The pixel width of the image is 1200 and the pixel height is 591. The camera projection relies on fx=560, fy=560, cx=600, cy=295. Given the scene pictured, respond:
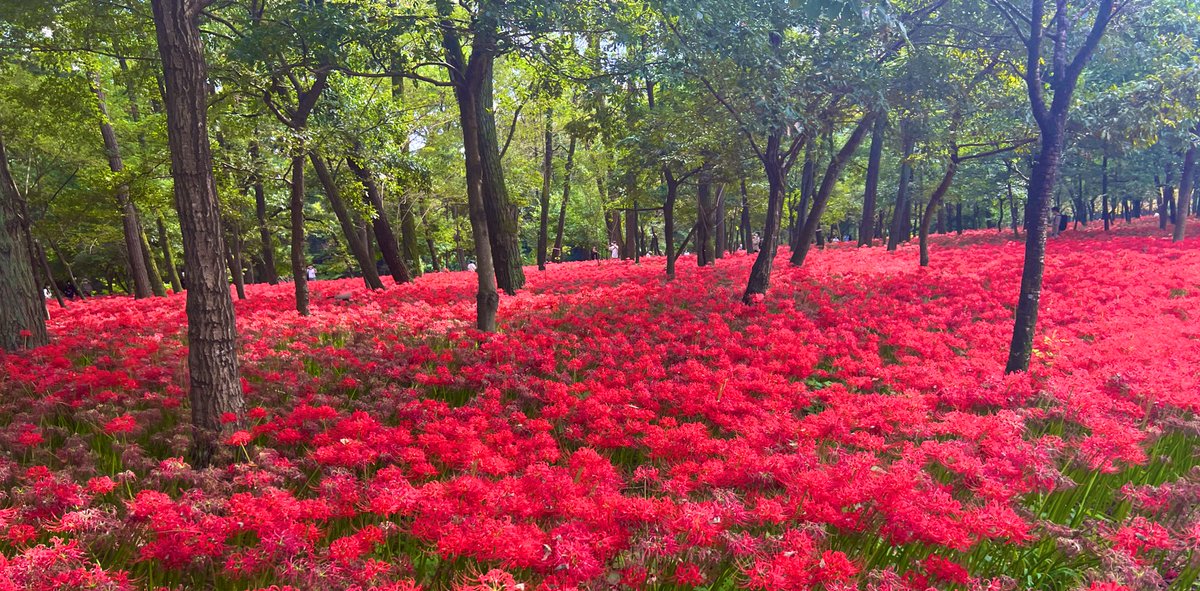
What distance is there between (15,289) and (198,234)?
524 centimetres

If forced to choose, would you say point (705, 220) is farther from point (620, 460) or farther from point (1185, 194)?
point (1185, 194)

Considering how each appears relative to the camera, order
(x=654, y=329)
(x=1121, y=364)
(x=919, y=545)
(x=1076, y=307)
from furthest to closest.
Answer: (x=1076, y=307)
(x=654, y=329)
(x=1121, y=364)
(x=919, y=545)

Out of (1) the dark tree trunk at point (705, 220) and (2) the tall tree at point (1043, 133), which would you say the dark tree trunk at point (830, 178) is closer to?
(1) the dark tree trunk at point (705, 220)

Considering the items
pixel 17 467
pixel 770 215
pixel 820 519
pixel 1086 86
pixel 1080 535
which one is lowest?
pixel 1080 535

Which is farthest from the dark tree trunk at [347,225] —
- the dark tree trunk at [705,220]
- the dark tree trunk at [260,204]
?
the dark tree trunk at [705,220]

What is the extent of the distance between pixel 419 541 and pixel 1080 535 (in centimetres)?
385

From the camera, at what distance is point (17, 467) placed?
3.72m

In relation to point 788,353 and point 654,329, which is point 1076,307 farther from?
point 654,329

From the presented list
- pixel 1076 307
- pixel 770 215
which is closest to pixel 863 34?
pixel 770 215

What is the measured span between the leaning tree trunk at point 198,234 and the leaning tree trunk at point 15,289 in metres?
4.97

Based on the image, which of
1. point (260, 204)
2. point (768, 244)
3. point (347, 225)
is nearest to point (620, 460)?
point (768, 244)

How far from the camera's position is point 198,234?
13.5ft

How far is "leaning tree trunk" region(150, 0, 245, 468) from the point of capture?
403 cm

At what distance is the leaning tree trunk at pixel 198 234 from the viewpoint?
4.03m
